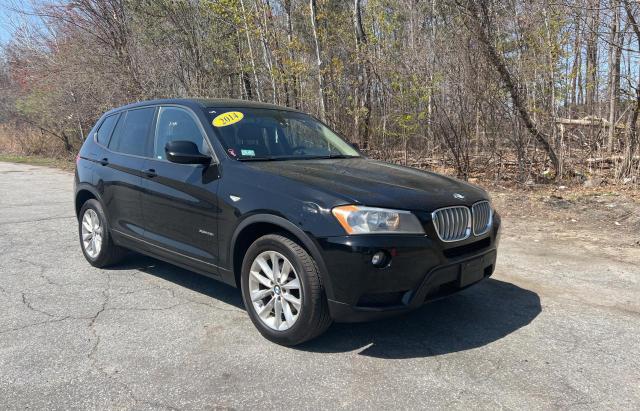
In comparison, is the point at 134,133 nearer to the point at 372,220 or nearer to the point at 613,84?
the point at 372,220

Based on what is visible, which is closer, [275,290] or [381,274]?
[381,274]

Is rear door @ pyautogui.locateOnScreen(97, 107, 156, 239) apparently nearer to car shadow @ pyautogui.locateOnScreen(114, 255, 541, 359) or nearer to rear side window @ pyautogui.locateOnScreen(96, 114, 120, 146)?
rear side window @ pyautogui.locateOnScreen(96, 114, 120, 146)

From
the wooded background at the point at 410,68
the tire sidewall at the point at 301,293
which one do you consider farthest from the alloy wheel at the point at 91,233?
the wooded background at the point at 410,68

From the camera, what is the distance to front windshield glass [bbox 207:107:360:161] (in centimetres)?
409

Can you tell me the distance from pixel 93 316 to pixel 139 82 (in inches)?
557

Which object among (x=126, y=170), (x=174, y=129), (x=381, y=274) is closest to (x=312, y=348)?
(x=381, y=274)

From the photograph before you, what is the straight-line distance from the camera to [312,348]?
344 centimetres

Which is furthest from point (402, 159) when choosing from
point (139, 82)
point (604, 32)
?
point (139, 82)

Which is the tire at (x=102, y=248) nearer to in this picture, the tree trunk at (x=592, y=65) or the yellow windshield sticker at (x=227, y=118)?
the yellow windshield sticker at (x=227, y=118)

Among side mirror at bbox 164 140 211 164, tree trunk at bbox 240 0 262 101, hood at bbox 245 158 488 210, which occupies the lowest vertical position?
hood at bbox 245 158 488 210

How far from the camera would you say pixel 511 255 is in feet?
19.1

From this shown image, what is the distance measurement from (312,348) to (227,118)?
2085mm

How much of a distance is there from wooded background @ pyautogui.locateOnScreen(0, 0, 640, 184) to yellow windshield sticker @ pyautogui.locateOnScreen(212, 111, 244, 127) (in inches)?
242

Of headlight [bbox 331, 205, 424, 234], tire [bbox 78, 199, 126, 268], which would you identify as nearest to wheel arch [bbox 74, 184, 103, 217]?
tire [bbox 78, 199, 126, 268]
